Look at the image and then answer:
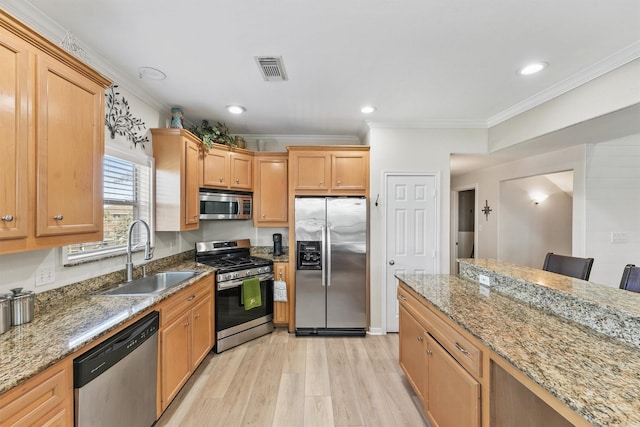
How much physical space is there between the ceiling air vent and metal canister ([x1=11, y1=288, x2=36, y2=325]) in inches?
78.9

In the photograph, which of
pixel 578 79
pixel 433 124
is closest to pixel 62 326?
pixel 433 124

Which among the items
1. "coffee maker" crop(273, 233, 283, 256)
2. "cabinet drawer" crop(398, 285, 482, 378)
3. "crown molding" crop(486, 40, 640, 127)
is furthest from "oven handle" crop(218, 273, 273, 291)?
"crown molding" crop(486, 40, 640, 127)

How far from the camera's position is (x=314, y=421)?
1926 mm

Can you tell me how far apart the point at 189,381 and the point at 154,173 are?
1986 mm

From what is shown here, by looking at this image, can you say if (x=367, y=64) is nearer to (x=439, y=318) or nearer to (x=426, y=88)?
(x=426, y=88)

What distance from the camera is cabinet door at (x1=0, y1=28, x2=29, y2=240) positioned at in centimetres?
114

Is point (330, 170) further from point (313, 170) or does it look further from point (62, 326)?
point (62, 326)

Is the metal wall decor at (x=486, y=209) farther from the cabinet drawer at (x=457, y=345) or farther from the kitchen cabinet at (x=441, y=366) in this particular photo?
the cabinet drawer at (x=457, y=345)

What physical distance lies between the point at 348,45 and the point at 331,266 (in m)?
2.25

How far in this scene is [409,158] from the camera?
3.36 meters

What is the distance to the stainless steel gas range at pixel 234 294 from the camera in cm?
284

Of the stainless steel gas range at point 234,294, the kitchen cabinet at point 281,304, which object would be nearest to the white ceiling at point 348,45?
→ the stainless steel gas range at point 234,294

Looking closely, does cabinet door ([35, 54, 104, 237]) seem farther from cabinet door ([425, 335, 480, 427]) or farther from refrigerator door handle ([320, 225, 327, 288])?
cabinet door ([425, 335, 480, 427])

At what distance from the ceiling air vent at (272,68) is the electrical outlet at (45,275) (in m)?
1.97
